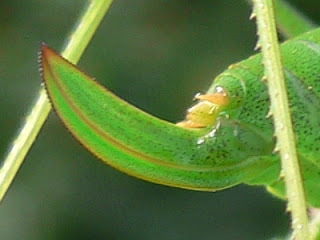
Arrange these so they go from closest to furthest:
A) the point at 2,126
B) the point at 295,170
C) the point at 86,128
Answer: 1. the point at 295,170
2. the point at 86,128
3. the point at 2,126

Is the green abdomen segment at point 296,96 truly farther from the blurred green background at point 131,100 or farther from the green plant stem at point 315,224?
the blurred green background at point 131,100

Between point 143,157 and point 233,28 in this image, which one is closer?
point 143,157

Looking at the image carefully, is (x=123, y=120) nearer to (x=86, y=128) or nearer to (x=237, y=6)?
(x=86, y=128)

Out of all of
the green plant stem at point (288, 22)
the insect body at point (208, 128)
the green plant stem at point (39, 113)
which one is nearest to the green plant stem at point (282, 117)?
the insect body at point (208, 128)

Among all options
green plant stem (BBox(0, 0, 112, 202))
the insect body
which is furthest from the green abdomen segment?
green plant stem (BBox(0, 0, 112, 202))

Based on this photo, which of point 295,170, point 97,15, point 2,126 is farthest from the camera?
point 2,126

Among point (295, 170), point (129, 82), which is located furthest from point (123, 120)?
point (129, 82)

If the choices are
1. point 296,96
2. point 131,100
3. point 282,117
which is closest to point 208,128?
point 296,96
